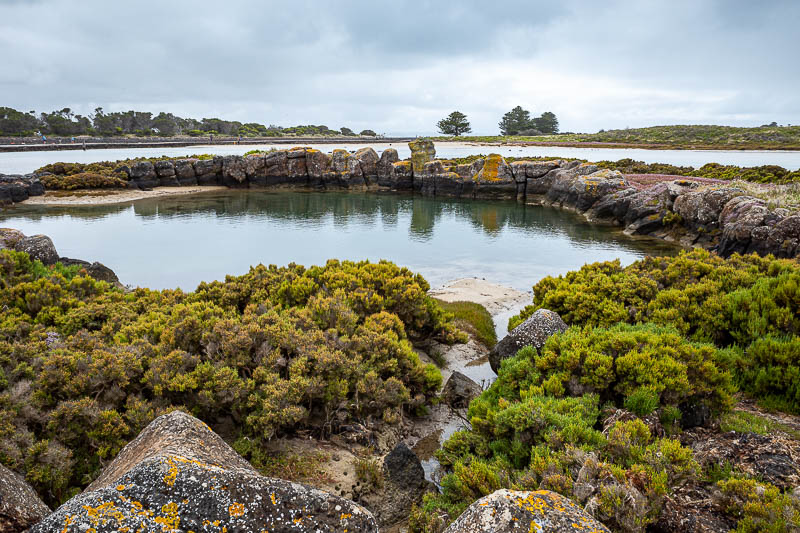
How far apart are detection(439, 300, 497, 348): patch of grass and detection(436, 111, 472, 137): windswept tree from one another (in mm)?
114392

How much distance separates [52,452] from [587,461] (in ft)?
20.4

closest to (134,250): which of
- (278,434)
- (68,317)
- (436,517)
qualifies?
(68,317)

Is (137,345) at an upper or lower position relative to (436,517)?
upper

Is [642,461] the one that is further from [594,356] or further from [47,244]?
[47,244]

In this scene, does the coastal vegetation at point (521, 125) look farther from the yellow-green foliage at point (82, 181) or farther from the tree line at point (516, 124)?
the yellow-green foliage at point (82, 181)

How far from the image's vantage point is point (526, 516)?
315cm

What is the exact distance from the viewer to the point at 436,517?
4.85 m

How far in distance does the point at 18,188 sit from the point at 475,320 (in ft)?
142

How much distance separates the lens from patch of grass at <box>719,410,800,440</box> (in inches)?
218

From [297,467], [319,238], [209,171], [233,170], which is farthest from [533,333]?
[209,171]

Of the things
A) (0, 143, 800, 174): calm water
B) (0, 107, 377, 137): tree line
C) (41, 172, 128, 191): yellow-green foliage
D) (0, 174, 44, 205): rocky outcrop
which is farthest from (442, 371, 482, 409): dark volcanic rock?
(0, 107, 377, 137): tree line

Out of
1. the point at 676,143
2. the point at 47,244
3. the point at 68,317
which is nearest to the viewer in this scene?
the point at 68,317

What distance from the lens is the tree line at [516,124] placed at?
12175 centimetres

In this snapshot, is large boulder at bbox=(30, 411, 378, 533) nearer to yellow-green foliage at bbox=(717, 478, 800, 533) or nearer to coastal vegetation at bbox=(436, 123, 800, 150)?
yellow-green foliage at bbox=(717, 478, 800, 533)
